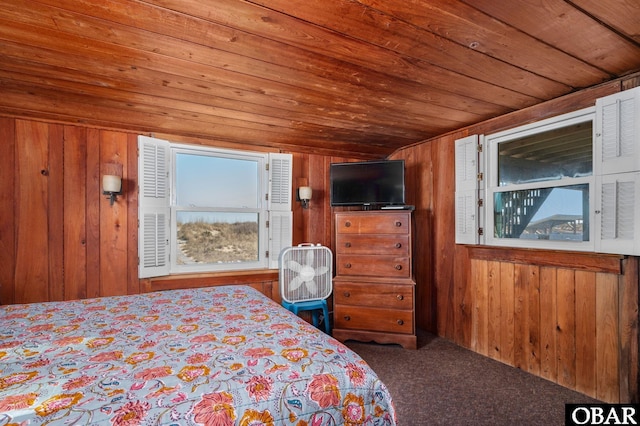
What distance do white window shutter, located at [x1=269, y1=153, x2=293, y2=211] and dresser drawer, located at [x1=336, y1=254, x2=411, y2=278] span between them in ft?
2.84

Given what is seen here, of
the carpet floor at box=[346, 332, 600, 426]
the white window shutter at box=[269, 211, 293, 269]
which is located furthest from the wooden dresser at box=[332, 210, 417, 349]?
the white window shutter at box=[269, 211, 293, 269]

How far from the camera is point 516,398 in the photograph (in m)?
2.19

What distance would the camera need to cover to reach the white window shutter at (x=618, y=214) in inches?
76.1

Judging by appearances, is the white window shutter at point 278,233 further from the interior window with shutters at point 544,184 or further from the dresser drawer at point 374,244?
the interior window with shutters at point 544,184

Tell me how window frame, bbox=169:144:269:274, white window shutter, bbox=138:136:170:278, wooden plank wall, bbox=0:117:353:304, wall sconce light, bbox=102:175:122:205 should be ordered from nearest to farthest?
wooden plank wall, bbox=0:117:353:304, wall sconce light, bbox=102:175:122:205, white window shutter, bbox=138:136:170:278, window frame, bbox=169:144:269:274

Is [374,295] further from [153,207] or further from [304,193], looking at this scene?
[153,207]

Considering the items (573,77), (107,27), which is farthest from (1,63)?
(573,77)

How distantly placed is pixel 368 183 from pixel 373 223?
0.48 m

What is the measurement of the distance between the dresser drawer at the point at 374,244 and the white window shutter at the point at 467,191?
526 mm

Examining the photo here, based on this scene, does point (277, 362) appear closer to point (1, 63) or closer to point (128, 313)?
point (128, 313)

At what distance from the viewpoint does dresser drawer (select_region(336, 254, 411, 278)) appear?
10.3 ft

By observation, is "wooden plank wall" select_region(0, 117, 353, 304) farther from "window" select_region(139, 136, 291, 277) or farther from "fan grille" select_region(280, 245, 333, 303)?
"fan grille" select_region(280, 245, 333, 303)

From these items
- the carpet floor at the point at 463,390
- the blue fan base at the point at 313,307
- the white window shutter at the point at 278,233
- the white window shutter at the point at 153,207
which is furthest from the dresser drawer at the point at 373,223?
the white window shutter at the point at 153,207

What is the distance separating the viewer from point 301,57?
1695mm
